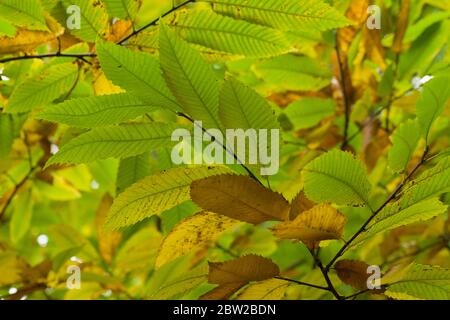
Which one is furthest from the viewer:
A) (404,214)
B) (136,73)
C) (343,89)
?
(343,89)

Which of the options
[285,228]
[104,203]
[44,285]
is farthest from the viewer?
[104,203]

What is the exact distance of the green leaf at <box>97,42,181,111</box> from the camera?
0.66 m

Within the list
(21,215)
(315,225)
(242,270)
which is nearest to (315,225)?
(315,225)

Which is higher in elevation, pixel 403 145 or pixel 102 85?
pixel 102 85

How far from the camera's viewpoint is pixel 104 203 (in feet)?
4.19

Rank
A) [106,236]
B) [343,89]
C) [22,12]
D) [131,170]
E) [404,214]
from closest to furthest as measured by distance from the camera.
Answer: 1. [404,214]
2. [22,12]
3. [131,170]
4. [343,89]
5. [106,236]

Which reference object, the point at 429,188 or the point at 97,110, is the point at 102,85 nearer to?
the point at 97,110

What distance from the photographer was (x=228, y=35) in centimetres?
80

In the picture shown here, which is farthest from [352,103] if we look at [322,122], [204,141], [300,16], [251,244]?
[204,141]

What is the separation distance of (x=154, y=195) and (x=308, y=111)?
0.63 meters

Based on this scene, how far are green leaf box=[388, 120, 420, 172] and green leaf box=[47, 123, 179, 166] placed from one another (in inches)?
10.6

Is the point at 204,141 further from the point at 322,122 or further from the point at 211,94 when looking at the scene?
the point at 322,122

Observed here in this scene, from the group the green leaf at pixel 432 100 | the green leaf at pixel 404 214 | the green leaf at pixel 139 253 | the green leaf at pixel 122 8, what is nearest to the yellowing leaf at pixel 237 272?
the green leaf at pixel 404 214
